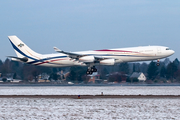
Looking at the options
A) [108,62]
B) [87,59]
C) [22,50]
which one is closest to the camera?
[108,62]

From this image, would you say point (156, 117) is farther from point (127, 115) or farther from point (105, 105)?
point (105, 105)

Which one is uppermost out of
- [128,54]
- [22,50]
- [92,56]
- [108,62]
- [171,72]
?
[22,50]

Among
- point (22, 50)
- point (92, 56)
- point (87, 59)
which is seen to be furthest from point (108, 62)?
point (22, 50)

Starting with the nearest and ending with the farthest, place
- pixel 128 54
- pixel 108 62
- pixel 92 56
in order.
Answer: pixel 128 54
pixel 108 62
pixel 92 56

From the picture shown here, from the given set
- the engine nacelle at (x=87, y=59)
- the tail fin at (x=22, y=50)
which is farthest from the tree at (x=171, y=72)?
the tail fin at (x=22, y=50)

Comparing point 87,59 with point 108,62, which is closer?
point 108,62

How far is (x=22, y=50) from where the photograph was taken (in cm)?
6550

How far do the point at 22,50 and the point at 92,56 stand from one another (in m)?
16.0

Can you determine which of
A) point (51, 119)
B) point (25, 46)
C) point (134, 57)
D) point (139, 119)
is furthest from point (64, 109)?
point (25, 46)

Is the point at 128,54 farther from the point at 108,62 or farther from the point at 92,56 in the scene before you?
the point at 92,56

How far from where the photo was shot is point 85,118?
895 inches

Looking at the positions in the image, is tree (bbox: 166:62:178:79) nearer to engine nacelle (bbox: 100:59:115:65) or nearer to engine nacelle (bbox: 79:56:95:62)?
engine nacelle (bbox: 100:59:115:65)

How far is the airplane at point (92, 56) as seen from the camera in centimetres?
5575

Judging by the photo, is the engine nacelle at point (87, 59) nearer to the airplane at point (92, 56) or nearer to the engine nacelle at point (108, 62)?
the airplane at point (92, 56)
